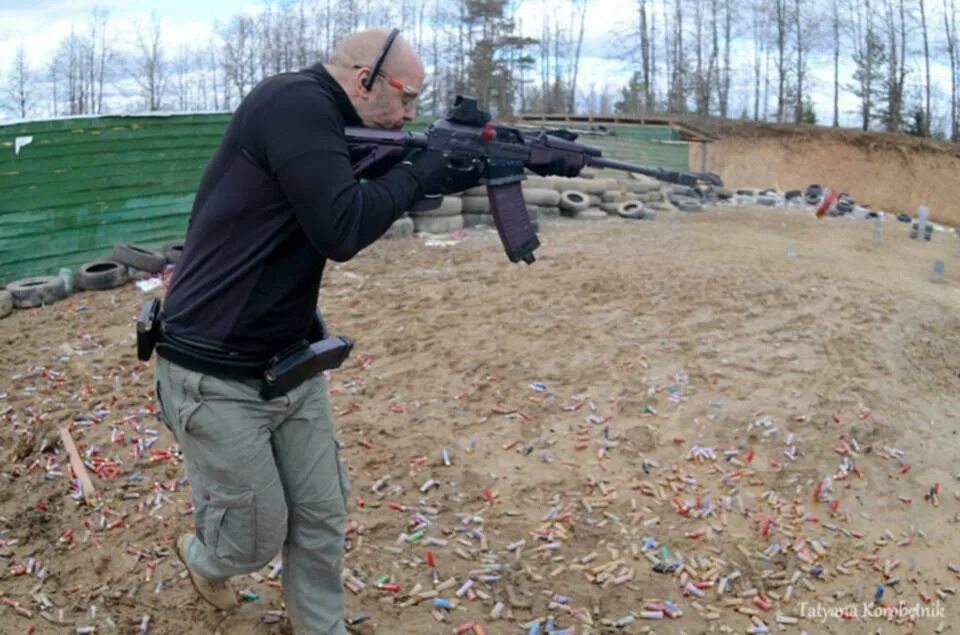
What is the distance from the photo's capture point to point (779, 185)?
106 ft

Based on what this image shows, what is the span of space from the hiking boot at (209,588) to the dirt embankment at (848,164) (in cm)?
3038

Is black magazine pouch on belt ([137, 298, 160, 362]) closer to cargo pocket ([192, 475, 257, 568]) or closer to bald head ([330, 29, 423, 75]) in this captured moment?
cargo pocket ([192, 475, 257, 568])

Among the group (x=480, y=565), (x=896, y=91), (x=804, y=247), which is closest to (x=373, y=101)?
(x=480, y=565)

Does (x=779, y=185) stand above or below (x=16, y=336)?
above

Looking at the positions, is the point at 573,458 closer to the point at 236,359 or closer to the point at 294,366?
the point at 294,366

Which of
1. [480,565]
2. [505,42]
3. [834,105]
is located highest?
[505,42]

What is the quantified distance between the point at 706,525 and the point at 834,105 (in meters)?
40.0

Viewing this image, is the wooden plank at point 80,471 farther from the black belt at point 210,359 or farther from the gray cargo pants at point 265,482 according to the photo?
the black belt at point 210,359

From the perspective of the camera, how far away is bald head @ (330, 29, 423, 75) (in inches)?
109

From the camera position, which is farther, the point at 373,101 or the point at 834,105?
the point at 834,105

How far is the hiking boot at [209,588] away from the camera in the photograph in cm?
344

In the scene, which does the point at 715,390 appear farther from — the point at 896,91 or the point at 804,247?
the point at 896,91

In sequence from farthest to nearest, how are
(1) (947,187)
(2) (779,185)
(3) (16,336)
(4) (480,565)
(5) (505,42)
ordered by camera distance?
(5) (505,42)
(2) (779,185)
(1) (947,187)
(3) (16,336)
(4) (480,565)

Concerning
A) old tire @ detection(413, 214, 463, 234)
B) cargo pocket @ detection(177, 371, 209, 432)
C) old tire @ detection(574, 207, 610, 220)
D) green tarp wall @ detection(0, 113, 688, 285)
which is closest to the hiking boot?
cargo pocket @ detection(177, 371, 209, 432)
